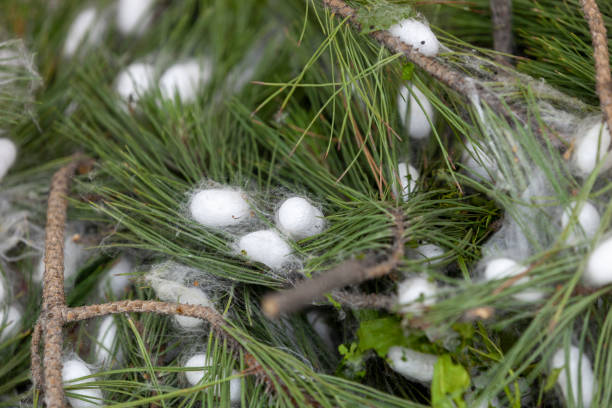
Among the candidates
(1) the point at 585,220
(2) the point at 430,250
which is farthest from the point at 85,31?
(1) the point at 585,220

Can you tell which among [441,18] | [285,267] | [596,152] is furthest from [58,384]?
[441,18]

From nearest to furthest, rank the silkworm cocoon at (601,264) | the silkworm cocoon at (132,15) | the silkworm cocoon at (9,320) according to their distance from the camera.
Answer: the silkworm cocoon at (601,264) < the silkworm cocoon at (9,320) < the silkworm cocoon at (132,15)

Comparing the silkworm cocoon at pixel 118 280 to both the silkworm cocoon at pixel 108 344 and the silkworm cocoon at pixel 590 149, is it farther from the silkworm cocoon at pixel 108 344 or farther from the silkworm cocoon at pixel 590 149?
the silkworm cocoon at pixel 590 149

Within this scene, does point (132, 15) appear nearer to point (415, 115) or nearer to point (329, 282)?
point (415, 115)

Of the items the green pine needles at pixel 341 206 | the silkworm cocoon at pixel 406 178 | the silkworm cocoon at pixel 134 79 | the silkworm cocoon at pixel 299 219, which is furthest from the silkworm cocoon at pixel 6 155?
the silkworm cocoon at pixel 406 178

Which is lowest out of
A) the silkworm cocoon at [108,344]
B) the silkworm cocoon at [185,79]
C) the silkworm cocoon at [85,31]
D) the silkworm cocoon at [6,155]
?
the silkworm cocoon at [108,344]

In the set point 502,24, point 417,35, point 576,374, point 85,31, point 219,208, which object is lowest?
point 576,374
